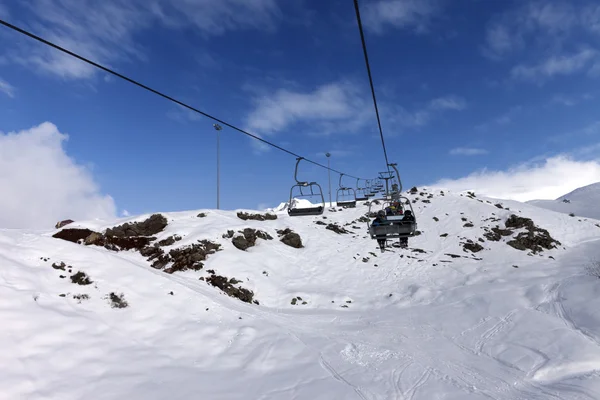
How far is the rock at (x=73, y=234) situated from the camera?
25.3 metres

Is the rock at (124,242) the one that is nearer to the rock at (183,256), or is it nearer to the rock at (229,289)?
the rock at (183,256)

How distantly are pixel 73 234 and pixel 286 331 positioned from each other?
2033 centimetres

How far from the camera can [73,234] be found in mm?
25969

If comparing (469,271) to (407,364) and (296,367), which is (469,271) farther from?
(296,367)

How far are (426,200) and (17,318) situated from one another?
158 feet

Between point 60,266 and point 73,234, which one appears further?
point 73,234

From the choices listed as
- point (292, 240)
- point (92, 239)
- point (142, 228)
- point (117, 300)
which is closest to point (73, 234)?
point (92, 239)

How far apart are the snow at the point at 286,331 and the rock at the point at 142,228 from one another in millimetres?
1036

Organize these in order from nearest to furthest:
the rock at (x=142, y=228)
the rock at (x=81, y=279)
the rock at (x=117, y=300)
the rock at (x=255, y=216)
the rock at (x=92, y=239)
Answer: the rock at (x=117, y=300), the rock at (x=81, y=279), the rock at (x=92, y=239), the rock at (x=142, y=228), the rock at (x=255, y=216)

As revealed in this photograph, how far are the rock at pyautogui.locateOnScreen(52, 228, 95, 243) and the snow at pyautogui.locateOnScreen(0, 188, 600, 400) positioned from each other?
106 cm

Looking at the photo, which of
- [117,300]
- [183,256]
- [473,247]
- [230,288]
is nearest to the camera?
[117,300]

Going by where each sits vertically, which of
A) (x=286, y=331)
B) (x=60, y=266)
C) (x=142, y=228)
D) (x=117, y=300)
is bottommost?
(x=286, y=331)

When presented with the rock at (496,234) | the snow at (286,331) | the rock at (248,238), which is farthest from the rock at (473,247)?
the rock at (248,238)

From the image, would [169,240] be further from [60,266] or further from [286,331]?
[286,331]
